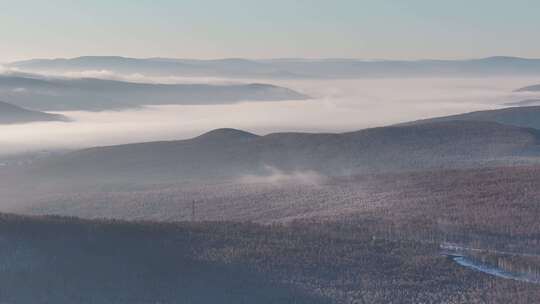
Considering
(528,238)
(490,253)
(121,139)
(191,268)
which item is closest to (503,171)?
(528,238)

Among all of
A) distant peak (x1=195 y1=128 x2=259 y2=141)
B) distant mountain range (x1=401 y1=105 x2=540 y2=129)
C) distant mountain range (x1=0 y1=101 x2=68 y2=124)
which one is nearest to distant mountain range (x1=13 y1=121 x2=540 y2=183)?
distant peak (x1=195 y1=128 x2=259 y2=141)

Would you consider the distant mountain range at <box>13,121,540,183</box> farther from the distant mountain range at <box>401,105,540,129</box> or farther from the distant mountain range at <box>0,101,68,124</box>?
the distant mountain range at <box>0,101,68,124</box>

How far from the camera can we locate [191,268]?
24734 millimetres

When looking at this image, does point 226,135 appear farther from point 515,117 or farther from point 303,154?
point 515,117

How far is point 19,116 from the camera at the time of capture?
182 meters

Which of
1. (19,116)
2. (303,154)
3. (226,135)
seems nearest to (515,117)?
(226,135)

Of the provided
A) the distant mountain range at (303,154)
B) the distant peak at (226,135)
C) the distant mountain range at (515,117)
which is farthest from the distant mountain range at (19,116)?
the distant peak at (226,135)

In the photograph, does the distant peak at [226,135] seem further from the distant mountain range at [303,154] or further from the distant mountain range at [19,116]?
the distant mountain range at [19,116]

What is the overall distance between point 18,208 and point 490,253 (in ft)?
103

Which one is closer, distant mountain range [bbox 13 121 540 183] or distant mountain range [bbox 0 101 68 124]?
distant mountain range [bbox 13 121 540 183]

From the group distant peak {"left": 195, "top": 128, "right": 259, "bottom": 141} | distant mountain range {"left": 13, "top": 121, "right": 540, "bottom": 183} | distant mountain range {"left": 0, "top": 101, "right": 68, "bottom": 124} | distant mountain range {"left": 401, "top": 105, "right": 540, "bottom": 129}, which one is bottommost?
distant mountain range {"left": 13, "top": 121, "right": 540, "bottom": 183}

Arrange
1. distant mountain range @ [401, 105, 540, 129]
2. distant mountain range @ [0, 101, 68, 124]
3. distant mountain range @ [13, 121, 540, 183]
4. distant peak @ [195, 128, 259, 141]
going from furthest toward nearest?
1. distant mountain range @ [0, 101, 68, 124]
2. distant mountain range @ [401, 105, 540, 129]
3. distant peak @ [195, 128, 259, 141]
4. distant mountain range @ [13, 121, 540, 183]

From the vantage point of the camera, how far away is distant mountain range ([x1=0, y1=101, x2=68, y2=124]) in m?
177

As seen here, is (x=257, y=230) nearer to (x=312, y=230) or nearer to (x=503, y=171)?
(x=312, y=230)
